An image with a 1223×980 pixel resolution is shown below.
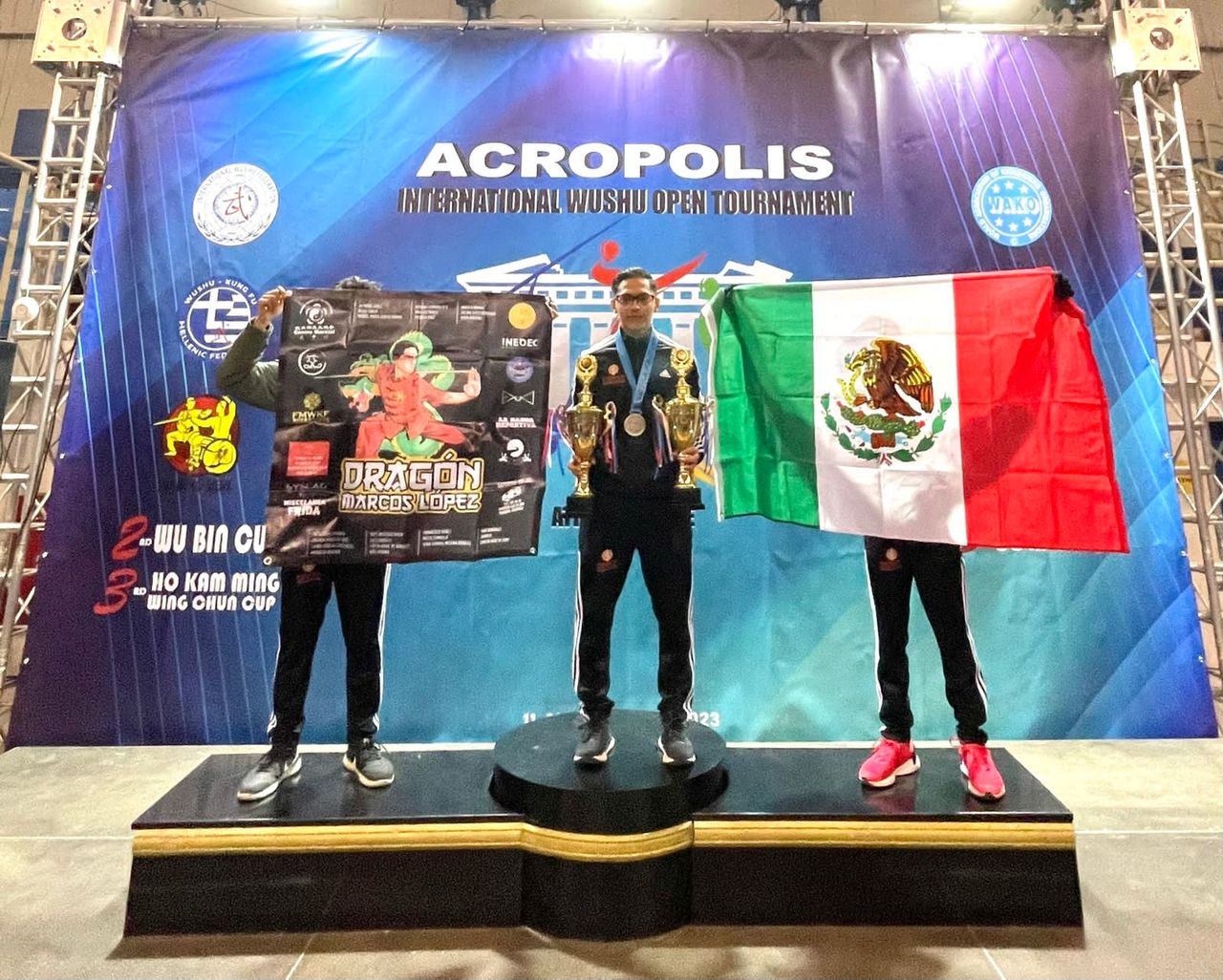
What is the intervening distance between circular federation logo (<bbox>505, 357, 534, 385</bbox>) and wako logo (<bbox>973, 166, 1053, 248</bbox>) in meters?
3.03

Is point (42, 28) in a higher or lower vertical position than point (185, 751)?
higher

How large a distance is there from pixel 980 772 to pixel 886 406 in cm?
127

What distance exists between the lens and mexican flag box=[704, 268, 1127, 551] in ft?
8.21

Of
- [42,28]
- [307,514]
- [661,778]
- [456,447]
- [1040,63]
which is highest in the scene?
[42,28]

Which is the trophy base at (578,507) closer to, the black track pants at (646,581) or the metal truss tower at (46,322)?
the black track pants at (646,581)

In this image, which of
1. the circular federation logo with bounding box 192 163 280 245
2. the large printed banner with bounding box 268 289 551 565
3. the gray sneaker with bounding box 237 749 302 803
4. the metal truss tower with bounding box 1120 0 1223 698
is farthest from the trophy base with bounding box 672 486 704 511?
the metal truss tower with bounding box 1120 0 1223 698

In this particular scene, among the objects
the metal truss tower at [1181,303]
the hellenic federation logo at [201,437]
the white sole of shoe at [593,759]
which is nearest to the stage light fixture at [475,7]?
the hellenic federation logo at [201,437]

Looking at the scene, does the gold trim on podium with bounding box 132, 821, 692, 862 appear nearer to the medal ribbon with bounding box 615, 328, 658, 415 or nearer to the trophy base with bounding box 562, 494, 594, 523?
the trophy base with bounding box 562, 494, 594, 523

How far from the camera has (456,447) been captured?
2.54 meters

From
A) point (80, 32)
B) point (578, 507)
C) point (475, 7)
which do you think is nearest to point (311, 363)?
point (578, 507)

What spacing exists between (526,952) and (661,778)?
24.6 inches

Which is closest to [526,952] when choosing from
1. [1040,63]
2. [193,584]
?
[193,584]

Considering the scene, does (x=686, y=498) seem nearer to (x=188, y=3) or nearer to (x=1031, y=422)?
(x=1031, y=422)

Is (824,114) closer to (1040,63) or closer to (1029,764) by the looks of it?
(1040,63)
